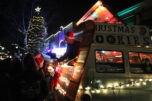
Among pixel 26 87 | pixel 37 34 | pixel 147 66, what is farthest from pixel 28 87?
pixel 37 34

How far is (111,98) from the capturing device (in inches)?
129

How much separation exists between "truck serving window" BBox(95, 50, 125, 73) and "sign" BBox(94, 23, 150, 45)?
9.6 inches

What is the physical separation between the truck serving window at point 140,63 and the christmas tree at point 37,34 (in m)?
19.8

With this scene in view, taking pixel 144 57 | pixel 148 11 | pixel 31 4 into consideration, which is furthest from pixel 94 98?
pixel 31 4

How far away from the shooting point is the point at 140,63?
3.90m

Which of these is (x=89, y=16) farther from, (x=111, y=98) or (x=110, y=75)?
(x=111, y=98)

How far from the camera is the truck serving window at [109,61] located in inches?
132

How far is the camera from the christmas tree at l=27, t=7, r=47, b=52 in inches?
895

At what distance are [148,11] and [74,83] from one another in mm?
8701

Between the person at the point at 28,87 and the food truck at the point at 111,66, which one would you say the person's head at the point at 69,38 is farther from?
the person at the point at 28,87

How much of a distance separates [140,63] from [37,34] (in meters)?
20.6

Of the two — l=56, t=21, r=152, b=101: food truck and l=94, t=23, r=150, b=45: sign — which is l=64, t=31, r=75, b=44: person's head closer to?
l=56, t=21, r=152, b=101: food truck

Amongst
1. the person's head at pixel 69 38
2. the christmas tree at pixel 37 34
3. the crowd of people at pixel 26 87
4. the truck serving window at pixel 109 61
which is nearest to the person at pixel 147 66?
the truck serving window at pixel 109 61

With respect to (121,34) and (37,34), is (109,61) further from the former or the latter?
(37,34)
